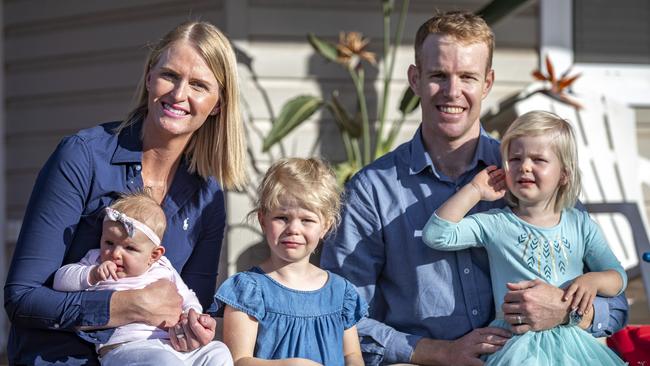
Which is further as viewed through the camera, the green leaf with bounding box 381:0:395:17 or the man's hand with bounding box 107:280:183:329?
the green leaf with bounding box 381:0:395:17

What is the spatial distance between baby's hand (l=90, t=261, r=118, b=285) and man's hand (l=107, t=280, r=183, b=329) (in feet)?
0.16

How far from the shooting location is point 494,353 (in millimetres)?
2400

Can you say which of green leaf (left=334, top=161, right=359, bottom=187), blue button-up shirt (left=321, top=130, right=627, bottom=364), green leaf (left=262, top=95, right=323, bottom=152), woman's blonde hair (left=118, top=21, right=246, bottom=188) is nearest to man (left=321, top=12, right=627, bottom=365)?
blue button-up shirt (left=321, top=130, right=627, bottom=364)

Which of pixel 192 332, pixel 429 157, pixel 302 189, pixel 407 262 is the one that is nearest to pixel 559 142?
pixel 429 157

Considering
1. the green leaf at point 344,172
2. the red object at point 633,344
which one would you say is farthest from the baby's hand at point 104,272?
the green leaf at point 344,172

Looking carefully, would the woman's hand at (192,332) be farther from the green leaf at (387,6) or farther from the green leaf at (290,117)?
the green leaf at (387,6)

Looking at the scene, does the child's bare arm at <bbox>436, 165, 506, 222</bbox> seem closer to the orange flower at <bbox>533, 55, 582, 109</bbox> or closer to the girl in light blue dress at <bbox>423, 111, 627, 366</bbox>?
the girl in light blue dress at <bbox>423, 111, 627, 366</bbox>

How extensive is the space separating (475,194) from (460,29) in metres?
0.44

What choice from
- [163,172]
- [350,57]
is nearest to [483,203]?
[163,172]

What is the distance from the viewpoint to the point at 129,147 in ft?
8.20

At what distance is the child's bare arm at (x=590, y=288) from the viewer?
239 cm

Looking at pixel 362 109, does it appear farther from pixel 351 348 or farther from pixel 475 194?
pixel 351 348

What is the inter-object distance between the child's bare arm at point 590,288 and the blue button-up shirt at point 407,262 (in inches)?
1.7

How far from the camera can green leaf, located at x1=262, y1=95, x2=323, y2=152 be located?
405cm
